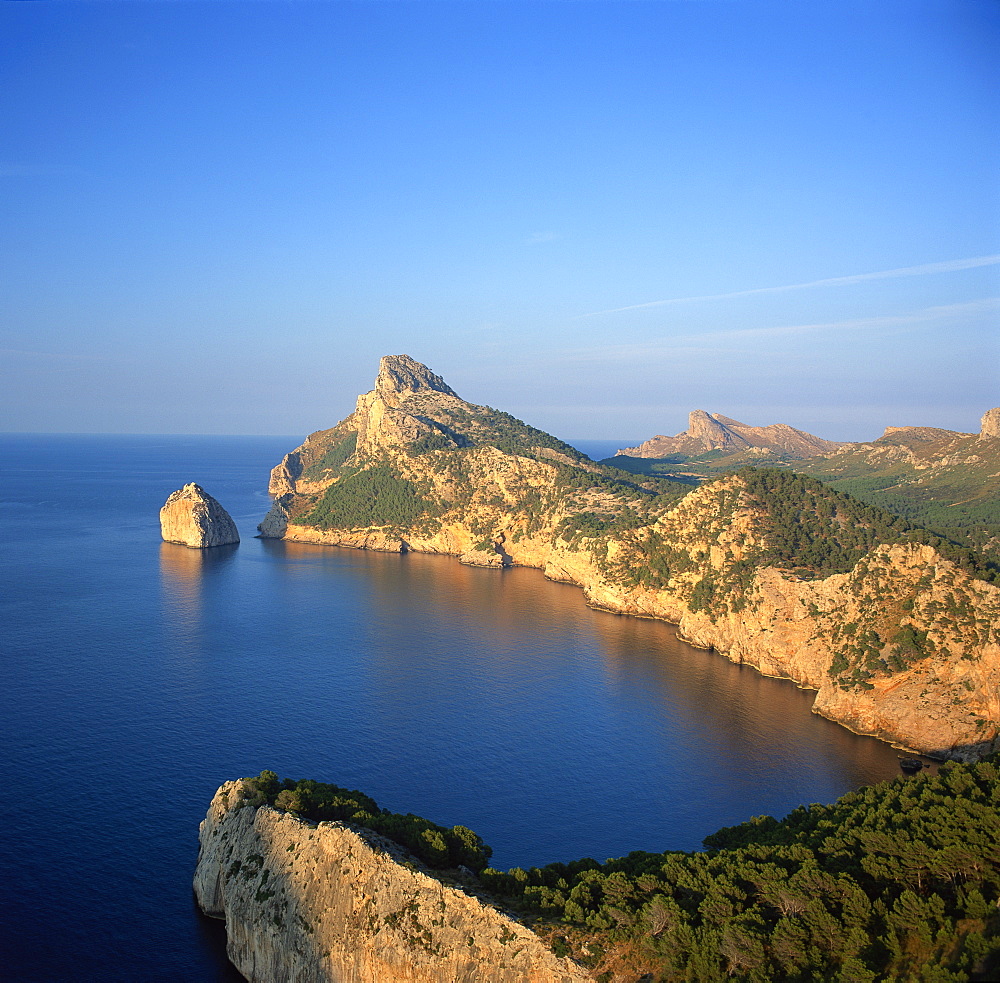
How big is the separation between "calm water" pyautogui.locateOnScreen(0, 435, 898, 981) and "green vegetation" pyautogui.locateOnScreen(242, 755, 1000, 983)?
418 inches

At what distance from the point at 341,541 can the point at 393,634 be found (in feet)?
196

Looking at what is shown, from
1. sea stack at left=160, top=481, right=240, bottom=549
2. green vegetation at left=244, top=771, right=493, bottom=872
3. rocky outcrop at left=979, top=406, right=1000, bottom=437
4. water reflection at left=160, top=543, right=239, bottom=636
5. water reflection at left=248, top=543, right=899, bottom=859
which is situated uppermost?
rocky outcrop at left=979, top=406, right=1000, bottom=437

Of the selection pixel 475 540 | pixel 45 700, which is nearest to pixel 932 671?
pixel 45 700

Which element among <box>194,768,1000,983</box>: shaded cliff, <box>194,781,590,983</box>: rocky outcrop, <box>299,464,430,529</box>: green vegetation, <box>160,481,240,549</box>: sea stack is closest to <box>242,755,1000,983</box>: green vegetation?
<box>194,768,1000,983</box>: shaded cliff

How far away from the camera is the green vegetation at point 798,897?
2730 centimetres

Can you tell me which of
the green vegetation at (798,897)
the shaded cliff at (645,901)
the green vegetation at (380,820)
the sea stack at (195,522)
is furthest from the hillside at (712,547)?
the green vegetation at (380,820)

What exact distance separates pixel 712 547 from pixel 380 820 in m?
63.9

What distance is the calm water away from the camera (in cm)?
4134

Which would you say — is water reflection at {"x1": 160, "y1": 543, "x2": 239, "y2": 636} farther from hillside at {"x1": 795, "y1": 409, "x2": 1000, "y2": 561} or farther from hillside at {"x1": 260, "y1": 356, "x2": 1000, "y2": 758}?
hillside at {"x1": 795, "y1": 409, "x2": 1000, "y2": 561}

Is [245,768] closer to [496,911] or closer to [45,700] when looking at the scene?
[45,700]

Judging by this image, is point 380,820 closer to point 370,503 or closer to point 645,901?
point 645,901

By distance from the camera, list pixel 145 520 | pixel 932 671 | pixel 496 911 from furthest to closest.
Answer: pixel 145 520, pixel 932 671, pixel 496 911

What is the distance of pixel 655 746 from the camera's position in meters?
61.0

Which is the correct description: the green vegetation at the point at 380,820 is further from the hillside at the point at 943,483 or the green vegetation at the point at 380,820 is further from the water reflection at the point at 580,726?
the hillside at the point at 943,483
